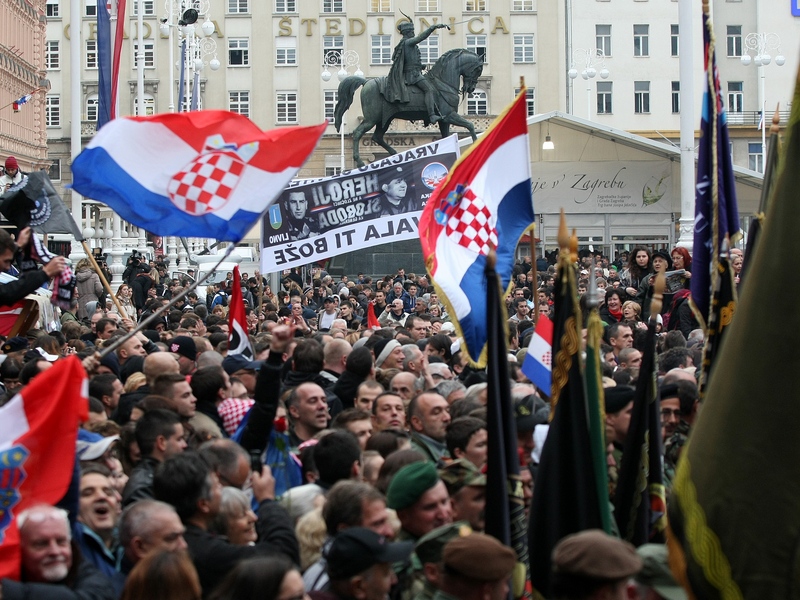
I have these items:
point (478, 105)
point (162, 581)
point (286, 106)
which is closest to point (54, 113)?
point (286, 106)

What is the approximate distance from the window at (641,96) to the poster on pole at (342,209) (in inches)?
2231

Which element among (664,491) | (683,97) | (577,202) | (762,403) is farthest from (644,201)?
(762,403)

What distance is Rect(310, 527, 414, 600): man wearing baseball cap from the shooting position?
170 inches

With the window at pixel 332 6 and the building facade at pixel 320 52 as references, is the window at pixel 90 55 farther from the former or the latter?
the window at pixel 332 6

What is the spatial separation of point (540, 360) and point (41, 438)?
3337mm

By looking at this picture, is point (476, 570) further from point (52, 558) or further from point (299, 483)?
point (299, 483)

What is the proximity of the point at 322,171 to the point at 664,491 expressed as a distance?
64.9 metres

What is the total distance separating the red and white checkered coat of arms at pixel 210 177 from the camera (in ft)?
24.8

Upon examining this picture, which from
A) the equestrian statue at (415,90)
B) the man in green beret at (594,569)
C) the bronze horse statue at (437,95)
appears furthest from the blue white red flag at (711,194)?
the bronze horse statue at (437,95)

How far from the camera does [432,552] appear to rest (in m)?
4.37

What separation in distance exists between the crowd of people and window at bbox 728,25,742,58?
58834 mm

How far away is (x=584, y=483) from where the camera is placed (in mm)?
4633

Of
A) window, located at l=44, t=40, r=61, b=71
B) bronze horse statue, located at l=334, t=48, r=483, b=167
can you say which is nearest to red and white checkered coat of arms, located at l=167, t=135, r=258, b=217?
bronze horse statue, located at l=334, t=48, r=483, b=167

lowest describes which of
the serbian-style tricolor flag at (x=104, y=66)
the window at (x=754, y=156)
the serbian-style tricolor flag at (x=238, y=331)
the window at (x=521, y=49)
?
the serbian-style tricolor flag at (x=238, y=331)
